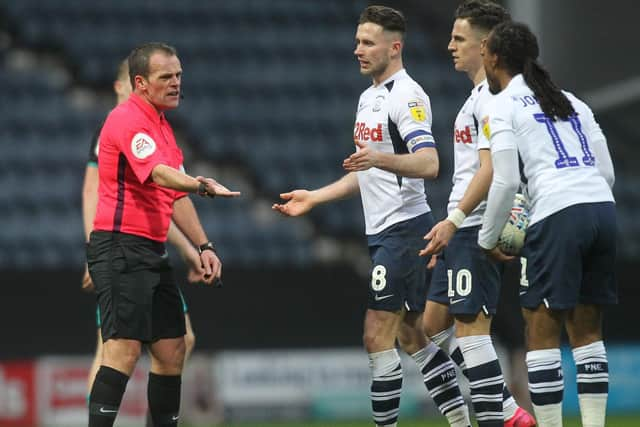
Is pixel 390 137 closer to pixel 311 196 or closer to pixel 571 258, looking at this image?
pixel 311 196

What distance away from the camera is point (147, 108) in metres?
6.27

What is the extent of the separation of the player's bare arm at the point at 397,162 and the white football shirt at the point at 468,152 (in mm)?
393

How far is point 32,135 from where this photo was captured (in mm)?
15188

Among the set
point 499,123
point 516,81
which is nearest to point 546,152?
point 499,123

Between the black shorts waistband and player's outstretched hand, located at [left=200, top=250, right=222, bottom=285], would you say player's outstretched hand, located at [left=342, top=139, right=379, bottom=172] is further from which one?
the black shorts waistband

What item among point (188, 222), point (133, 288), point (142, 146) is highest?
point (142, 146)

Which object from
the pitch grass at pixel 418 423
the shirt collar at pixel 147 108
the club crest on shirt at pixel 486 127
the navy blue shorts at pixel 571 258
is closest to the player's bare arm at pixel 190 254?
the shirt collar at pixel 147 108

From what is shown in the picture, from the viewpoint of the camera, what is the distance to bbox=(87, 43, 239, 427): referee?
237 inches

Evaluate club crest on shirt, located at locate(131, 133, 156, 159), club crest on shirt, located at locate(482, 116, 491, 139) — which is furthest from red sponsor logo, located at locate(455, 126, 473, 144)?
club crest on shirt, located at locate(131, 133, 156, 159)

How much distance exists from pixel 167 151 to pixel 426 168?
1382 millimetres

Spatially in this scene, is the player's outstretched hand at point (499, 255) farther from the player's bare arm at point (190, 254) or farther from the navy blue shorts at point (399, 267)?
the player's bare arm at point (190, 254)

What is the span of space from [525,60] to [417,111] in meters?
0.71

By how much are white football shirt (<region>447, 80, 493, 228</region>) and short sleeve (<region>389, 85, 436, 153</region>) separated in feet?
0.81

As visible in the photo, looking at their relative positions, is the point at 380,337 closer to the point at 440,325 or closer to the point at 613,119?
the point at 440,325
